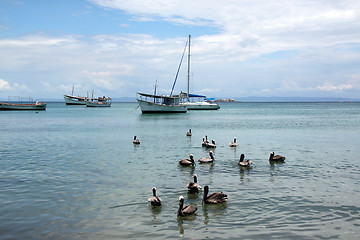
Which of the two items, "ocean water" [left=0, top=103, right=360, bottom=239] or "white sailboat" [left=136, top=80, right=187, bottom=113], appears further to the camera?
"white sailboat" [left=136, top=80, right=187, bottom=113]

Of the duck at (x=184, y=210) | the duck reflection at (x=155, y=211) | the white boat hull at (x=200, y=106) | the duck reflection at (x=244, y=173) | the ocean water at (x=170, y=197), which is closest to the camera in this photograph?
the ocean water at (x=170, y=197)

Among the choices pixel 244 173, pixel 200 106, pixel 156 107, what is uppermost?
pixel 200 106

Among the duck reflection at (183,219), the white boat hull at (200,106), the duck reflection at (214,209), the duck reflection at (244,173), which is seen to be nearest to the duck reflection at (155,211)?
the duck reflection at (183,219)

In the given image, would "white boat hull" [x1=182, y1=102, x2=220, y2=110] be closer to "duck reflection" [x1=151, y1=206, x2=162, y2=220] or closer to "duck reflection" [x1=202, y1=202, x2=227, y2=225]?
"duck reflection" [x1=202, y1=202, x2=227, y2=225]

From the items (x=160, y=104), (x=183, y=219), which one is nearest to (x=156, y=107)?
(x=160, y=104)

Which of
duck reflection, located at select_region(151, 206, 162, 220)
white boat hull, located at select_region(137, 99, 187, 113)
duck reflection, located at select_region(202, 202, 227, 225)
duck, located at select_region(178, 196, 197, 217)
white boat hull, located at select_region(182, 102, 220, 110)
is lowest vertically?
duck reflection, located at select_region(151, 206, 162, 220)

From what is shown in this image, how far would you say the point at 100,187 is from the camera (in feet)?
52.9

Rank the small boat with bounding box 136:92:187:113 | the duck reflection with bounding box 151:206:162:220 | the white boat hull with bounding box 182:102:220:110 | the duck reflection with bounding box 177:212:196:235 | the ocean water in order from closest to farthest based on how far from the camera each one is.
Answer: the ocean water
the duck reflection with bounding box 177:212:196:235
the duck reflection with bounding box 151:206:162:220
the small boat with bounding box 136:92:187:113
the white boat hull with bounding box 182:102:220:110

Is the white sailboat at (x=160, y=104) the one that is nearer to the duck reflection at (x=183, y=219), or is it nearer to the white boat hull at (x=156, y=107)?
the white boat hull at (x=156, y=107)

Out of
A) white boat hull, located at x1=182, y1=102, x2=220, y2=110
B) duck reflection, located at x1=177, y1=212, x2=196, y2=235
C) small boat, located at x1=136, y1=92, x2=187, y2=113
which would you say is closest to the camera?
duck reflection, located at x1=177, y1=212, x2=196, y2=235

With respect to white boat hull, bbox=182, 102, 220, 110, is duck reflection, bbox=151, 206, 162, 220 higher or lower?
lower

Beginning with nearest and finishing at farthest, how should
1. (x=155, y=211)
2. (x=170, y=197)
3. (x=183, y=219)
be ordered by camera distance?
(x=183, y=219)
(x=155, y=211)
(x=170, y=197)

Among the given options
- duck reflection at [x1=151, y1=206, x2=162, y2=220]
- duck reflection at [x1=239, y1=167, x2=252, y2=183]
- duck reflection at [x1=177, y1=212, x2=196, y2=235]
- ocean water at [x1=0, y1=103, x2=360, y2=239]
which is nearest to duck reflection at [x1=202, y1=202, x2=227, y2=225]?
ocean water at [x1=0, y1=103, x2=360, y2=239]

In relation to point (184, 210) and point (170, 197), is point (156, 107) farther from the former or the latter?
point (184, 210)
